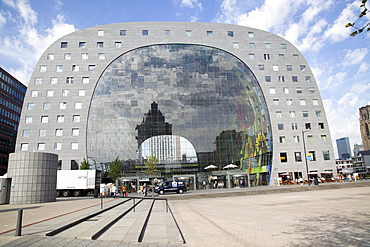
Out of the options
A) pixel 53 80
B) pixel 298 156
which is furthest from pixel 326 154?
pixel 53 80

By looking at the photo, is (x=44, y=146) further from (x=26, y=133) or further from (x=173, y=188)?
(x=173, y=188)

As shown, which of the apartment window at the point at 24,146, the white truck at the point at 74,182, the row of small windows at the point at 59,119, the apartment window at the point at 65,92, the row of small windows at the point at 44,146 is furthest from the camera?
the apartment window at the point at 65,92

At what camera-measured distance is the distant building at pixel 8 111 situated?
75938 mm

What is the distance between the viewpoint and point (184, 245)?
8508 mm

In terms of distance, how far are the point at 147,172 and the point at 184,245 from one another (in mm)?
40411

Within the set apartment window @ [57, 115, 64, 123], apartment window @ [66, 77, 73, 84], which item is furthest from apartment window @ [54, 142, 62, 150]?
apartment window @ [66, 77, 73, 84]

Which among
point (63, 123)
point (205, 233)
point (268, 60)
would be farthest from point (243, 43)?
point (205, 233)

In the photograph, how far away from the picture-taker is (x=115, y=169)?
156 feet

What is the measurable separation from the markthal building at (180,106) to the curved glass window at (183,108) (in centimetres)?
20

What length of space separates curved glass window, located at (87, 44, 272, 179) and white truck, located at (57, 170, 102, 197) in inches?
389

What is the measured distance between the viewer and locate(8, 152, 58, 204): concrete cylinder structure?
24.3 m

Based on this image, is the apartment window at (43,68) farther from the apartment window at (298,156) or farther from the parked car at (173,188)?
the apartment window at (298,156)

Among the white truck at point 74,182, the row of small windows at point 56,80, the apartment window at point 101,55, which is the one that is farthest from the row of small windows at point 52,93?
the white truck at point 74,182

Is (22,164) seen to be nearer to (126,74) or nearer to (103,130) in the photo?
(103,130)
